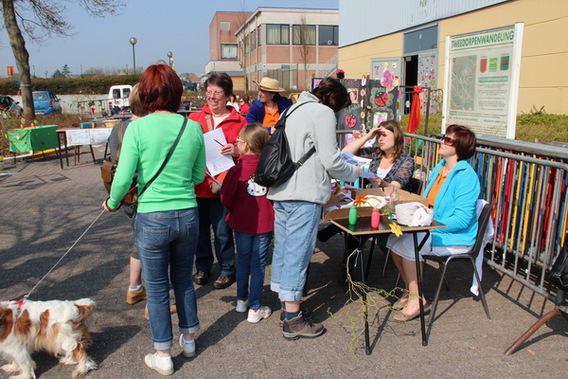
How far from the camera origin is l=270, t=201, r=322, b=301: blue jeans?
3266mm

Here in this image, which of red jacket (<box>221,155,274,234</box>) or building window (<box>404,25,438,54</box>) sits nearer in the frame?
red jacket (<box>221,155,274,234</box>)

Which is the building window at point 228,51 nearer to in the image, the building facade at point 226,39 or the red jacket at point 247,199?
the building facade at point 226,39

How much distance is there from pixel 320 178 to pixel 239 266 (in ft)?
3.38

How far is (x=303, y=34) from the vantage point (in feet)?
147

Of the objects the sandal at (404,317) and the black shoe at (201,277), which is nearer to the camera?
the sandal at (404,317)

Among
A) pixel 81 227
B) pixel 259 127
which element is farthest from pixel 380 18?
pixel 259 127

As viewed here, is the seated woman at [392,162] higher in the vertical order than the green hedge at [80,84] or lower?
lower

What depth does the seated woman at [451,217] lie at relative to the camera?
3680 millimetres

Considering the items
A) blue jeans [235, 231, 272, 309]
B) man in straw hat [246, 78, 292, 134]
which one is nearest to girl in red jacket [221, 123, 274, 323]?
blue jeans [235, 231, 272, 309]

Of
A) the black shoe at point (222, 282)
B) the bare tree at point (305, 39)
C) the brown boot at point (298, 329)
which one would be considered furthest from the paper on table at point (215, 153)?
the bare tree at point (305, 39)

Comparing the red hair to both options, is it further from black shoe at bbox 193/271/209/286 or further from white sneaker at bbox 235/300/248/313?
black shoe at bbox 193/271/209/286

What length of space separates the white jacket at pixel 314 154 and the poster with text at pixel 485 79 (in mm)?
3318

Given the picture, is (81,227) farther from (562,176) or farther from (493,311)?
(562,176)

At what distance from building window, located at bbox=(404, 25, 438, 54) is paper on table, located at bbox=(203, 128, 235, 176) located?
13.0 meters
